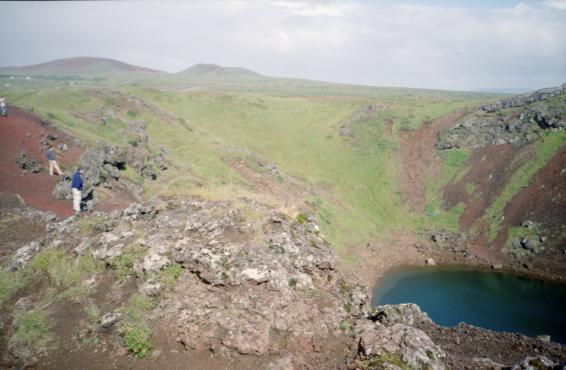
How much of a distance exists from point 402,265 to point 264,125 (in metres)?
41.6

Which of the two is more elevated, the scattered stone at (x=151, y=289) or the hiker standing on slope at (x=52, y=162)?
the hiker standing on slope at (x=52, y=162)

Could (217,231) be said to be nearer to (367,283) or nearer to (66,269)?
(66,269)

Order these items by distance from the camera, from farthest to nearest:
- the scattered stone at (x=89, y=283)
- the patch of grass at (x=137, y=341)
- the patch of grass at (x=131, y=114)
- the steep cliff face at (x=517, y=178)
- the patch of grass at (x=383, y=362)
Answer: the patch of grass at (x=131, y=114), the steep cliff face at (x=517, y=178), the scattered stone at (x=89, y=283), the patch of grass at (x=137, y=341), the patch of grass at (x=383, y=362)

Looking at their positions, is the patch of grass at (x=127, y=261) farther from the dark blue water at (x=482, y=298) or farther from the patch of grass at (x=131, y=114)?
the patch of grass at (x=131, y=114)

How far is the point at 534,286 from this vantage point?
1355 inches

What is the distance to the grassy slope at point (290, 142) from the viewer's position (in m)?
42.4

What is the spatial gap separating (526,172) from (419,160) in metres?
15.0

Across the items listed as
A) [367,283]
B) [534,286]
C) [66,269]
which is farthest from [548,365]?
[534,286]

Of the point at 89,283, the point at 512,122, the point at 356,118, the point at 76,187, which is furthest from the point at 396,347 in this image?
the point at 356,118

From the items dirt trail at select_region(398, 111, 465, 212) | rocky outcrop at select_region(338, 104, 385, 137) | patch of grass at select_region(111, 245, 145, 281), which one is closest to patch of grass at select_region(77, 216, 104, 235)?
patch of grass at select_region(111, 245, 145, 281)

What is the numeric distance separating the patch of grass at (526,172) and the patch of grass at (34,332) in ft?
148

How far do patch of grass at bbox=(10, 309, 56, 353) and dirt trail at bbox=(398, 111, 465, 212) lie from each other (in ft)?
150

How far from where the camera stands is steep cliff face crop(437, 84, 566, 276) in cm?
3881

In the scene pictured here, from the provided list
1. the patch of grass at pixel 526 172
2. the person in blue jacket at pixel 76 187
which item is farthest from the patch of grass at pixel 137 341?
the patch of grass at pixel 526 172
